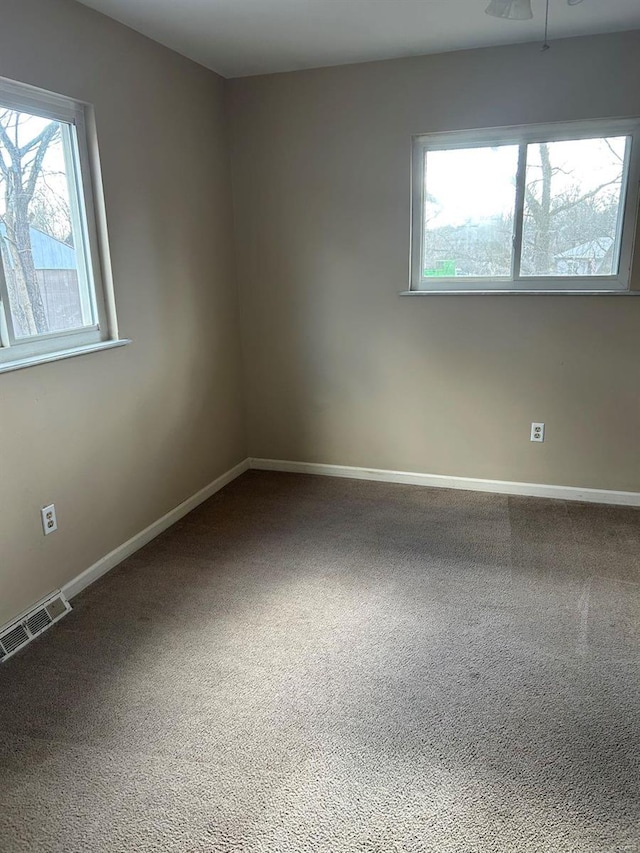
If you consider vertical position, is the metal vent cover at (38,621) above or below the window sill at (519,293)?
below

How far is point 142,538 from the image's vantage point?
312 centimetres

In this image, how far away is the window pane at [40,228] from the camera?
2.31 m

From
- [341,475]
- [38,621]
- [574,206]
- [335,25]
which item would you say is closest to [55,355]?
[38,621]

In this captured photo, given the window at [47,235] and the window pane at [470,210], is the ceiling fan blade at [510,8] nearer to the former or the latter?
the window pane at [470,210]

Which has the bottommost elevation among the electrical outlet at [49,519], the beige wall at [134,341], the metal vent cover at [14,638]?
the metal vent cover at [14,638]

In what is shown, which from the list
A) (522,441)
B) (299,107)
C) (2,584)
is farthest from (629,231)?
(2,584)

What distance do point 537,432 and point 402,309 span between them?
3.41 ft

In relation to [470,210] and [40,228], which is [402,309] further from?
[40,228]

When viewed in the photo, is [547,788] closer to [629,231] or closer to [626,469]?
[626,469]

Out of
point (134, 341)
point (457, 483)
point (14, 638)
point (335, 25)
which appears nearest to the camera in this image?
point (14, 638)

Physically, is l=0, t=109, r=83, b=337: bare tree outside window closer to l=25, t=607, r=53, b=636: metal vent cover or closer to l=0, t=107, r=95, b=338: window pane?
l=0, t=107, r=95, b=338: window pane

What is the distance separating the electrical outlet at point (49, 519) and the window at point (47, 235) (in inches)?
23.5

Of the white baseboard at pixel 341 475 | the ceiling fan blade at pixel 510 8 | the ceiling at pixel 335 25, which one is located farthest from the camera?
the white baseboard at pixel 341 475

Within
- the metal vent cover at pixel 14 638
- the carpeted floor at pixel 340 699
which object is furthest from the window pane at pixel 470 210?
the metal vent cover at pixel 14 638
